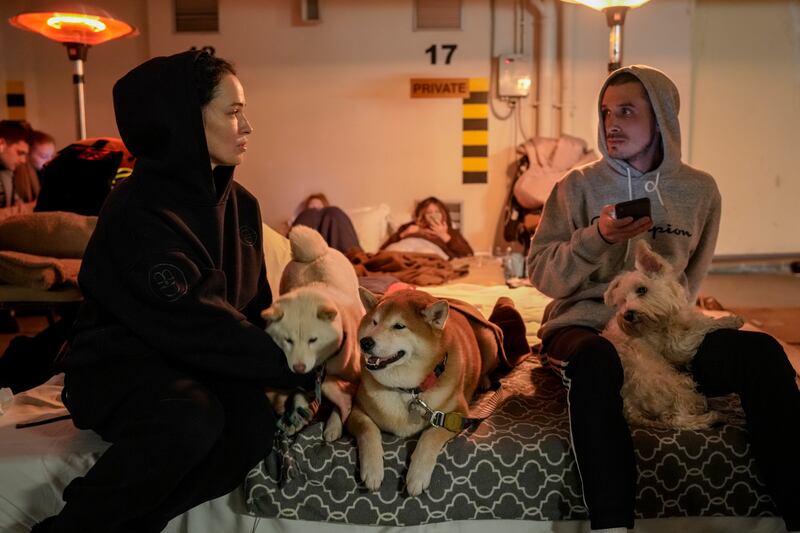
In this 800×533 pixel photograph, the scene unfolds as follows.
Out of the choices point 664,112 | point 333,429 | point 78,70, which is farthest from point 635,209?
point 78,70

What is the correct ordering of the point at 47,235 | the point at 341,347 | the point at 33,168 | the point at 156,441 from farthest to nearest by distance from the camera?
the point at 33,168 < the point at 47,235 < the point at 341,347 < the point at 156,441

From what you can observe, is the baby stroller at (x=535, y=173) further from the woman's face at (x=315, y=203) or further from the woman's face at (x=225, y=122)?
the woman's face at (x=225, y=122)

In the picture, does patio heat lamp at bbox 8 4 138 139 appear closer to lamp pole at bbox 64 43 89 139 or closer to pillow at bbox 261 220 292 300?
lamp pole at bbox 64 43 89 139

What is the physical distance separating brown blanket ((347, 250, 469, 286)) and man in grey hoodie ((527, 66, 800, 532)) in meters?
1.77

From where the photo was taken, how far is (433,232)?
5.00m

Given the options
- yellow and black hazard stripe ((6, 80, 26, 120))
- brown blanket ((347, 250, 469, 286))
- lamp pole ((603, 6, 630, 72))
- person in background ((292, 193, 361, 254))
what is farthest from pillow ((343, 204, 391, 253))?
yellow and black hazard stripe ((6, 80, 26, 120))

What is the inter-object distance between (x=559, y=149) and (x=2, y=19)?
13.2 ft

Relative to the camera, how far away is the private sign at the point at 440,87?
529cm

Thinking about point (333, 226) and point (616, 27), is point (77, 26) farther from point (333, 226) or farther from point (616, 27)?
point (616, 27)

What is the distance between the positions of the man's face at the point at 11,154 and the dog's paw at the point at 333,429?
333cm

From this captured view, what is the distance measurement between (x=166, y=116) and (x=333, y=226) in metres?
2.96

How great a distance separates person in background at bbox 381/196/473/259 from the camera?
4.88 metres

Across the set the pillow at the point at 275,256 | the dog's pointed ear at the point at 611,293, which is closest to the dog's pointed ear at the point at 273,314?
the dog's pointed ear at the point at 611,293

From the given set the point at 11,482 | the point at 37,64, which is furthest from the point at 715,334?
the point at 37,64
